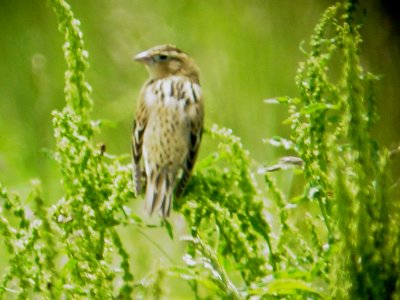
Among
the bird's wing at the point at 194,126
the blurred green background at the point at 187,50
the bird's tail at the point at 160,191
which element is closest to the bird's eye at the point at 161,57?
the blurred green background at the point at 187,50

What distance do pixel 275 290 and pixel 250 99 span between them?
6.80ft

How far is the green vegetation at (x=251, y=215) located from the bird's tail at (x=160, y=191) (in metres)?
0.13

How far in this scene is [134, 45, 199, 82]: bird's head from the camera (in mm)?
3963

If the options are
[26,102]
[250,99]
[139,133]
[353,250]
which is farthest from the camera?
[26,102]

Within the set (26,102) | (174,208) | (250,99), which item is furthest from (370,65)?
(26,102)

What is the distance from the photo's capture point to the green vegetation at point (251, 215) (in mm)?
1704

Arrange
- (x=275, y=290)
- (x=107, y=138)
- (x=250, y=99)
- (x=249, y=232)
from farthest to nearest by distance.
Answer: (x=107, y=138), (x=250, y=99), (x=249, y=232), (x=275, y=290)

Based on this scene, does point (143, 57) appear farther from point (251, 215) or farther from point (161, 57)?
point (251, 215)

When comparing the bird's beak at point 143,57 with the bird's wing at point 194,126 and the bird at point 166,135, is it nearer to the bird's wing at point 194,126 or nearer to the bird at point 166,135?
the bird at point 166,135

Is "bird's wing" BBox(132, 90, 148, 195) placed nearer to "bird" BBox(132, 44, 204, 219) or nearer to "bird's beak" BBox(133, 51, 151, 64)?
"bird" BBox(132, 44, 204, 219)

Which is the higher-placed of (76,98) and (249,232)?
(76,98)

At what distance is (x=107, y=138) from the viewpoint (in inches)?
164

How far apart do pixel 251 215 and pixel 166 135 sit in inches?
41.6

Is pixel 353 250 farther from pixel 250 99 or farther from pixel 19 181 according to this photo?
pixel 19 181
